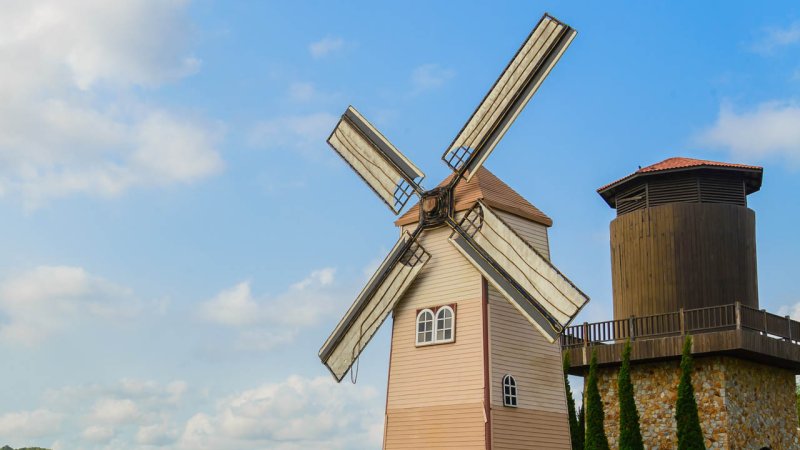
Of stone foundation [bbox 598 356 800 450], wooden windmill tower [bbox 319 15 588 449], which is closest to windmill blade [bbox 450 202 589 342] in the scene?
wooden windmill tower [bbox 319 15 588 449]

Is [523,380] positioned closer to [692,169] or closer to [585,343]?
[585,343]

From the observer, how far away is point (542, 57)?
18812 millimetres

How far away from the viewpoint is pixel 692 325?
24.4m

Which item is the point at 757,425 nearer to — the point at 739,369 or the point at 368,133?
the point at 739,369

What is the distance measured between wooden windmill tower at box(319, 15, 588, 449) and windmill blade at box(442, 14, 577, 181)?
0.02 m

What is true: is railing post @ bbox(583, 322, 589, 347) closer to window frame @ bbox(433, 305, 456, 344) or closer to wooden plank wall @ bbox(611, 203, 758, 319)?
wooden plank wall @ bbox(611, 203, 758, 319)

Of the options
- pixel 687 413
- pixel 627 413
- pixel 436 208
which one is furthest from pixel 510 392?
pixel 627 413

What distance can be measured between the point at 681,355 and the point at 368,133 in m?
9.76

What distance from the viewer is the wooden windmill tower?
58.5ft

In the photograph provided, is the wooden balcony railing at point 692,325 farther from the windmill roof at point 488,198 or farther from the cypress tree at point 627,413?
the windmill roof at point 488,198

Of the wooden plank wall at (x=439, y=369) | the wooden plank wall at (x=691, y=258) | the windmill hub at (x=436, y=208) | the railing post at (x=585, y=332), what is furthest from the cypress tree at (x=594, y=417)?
the windmill hub at (x=436, y=208)

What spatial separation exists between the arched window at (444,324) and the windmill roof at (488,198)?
214 cm

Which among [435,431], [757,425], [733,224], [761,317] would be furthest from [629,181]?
[435,431]

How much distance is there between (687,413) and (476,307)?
750 cm
